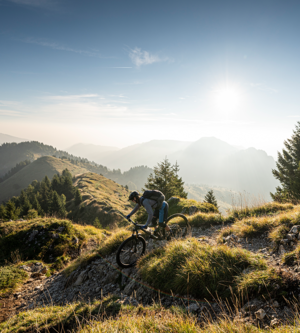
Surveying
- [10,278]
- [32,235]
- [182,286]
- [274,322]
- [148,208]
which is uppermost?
[148,208]

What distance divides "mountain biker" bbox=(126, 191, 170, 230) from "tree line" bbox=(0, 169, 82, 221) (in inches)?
1317

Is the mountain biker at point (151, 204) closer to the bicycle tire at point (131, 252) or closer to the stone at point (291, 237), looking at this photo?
the bicycle tire at point (131, 252)

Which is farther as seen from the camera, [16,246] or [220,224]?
[16,246]

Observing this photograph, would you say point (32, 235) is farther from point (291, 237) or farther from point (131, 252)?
point (291, 237)

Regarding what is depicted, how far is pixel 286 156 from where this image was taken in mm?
25953

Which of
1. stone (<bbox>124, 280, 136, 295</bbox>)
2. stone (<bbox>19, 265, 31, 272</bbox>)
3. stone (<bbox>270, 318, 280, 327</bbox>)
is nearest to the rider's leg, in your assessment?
stone (<bbox>124, 280, 136, 295</bbox>)

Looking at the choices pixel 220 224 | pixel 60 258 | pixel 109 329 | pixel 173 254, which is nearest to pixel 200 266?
pixel 173 254

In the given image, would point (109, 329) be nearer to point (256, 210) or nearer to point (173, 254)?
point (173, 254)

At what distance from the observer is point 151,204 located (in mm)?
6957

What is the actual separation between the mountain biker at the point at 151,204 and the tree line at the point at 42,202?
110ft

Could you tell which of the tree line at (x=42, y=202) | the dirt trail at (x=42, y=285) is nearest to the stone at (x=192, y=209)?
the dirt trail at (x=42, y=285)

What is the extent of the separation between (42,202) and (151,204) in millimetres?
96020

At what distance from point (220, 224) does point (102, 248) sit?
6442 mm

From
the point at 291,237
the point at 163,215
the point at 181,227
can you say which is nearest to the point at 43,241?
the point at 163,215
